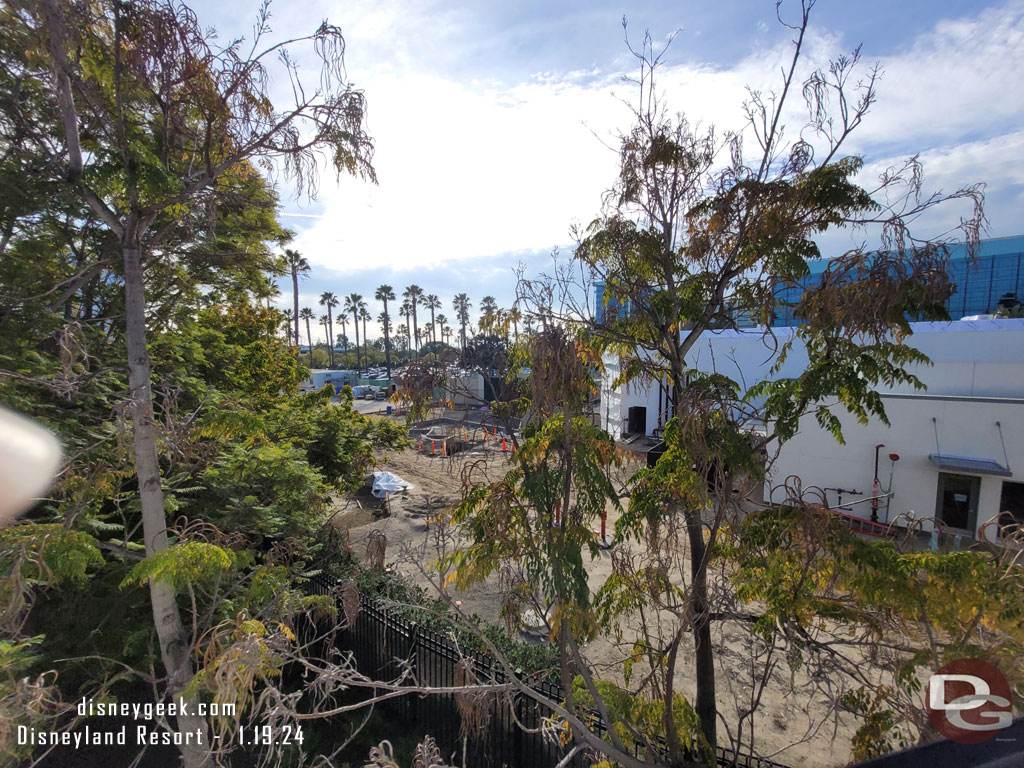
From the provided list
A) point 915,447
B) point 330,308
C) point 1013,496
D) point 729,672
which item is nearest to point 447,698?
point 729,672

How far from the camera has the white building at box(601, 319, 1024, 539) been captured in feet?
39.0

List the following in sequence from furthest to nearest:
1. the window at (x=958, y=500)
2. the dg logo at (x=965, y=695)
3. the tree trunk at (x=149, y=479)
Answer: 1. the window at (x=958, y=500)
2. the tree trunk at (x=149, y=479)
3. the dg logo at (x=965, y=695)

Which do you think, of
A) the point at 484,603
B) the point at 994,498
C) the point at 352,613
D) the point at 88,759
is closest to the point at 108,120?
the point at 352,613

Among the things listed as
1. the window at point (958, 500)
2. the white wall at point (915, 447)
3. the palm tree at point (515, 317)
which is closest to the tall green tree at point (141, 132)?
the palm tree at point (515, 317)

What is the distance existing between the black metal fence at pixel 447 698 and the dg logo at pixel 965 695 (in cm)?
251

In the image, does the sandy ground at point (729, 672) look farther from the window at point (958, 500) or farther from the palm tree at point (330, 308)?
the palm tree at point (330, 308)

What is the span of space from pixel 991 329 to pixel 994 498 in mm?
4529

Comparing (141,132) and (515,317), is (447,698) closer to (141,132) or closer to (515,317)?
(515,317)

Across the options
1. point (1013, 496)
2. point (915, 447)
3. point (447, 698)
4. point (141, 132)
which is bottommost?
point (447, 698)

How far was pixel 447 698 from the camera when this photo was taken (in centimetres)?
719

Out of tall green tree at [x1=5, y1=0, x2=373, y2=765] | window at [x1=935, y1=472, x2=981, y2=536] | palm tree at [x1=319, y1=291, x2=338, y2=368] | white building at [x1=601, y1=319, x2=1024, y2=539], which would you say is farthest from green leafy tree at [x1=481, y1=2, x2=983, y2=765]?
palm tree at [x1=319, y1=291, x2=338, y2=368]

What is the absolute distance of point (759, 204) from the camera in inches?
171

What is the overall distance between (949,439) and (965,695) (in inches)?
516

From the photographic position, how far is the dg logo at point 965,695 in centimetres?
259
